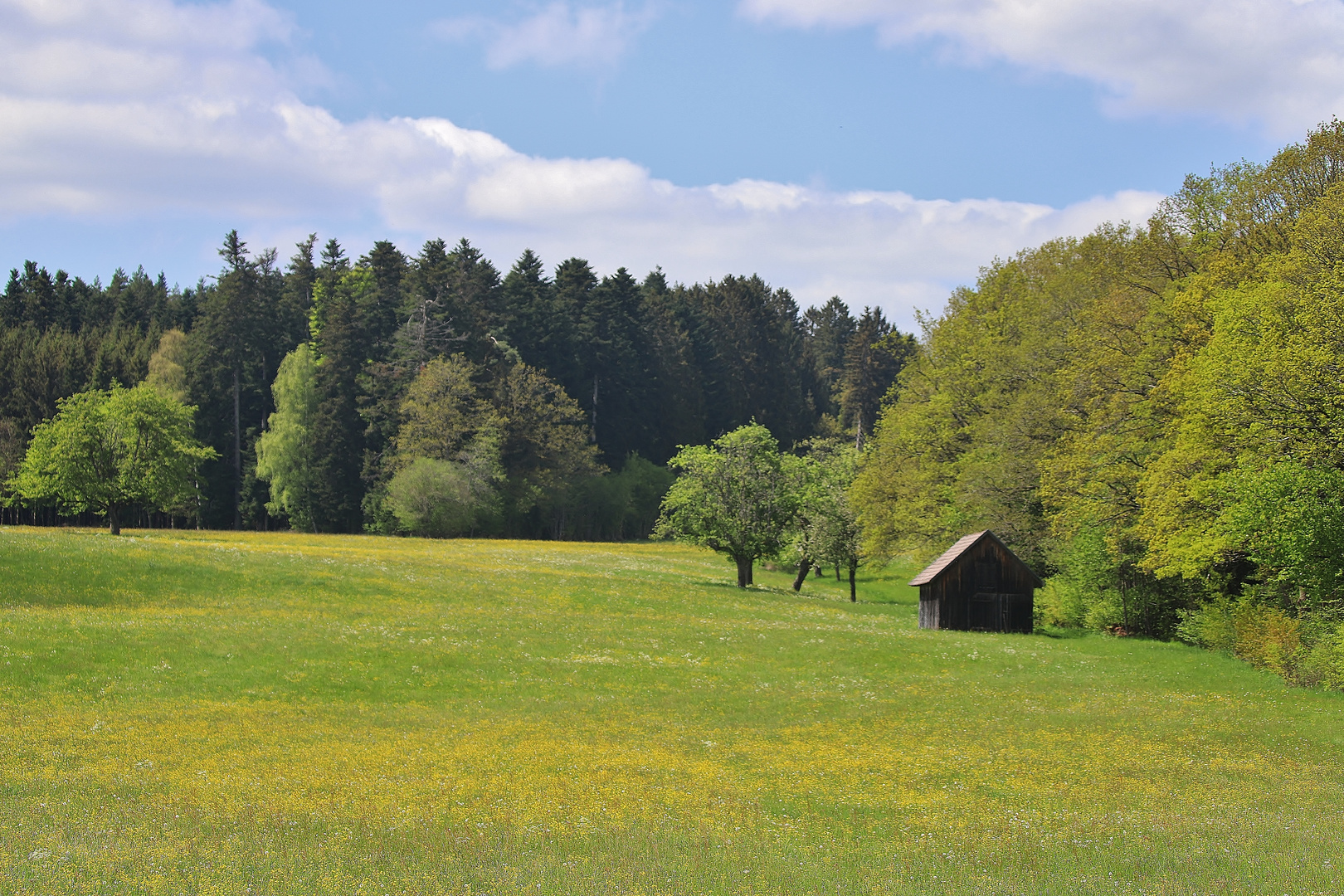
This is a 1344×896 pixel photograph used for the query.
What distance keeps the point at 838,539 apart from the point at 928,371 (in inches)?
527

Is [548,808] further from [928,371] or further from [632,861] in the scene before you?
[928,371]

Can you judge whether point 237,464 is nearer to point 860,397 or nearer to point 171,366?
point 171,366

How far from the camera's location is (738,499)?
5925 centimetres

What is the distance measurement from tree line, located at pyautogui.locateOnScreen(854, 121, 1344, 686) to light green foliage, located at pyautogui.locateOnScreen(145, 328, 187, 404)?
266 feet

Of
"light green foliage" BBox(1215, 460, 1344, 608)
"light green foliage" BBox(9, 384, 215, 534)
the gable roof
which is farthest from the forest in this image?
"light green foliage" BBox(9, 384, 215, 534)

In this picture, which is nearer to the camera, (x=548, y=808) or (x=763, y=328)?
(x=548, y=808)

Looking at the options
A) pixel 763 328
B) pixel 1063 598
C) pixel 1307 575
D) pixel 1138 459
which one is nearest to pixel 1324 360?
pixel 1307 575

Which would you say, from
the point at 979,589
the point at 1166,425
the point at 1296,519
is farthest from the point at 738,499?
the point at 1296,519

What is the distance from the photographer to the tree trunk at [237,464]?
111938 mm

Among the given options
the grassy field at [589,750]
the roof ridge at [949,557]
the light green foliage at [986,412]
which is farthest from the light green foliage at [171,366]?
the roof ridge at [949,557]

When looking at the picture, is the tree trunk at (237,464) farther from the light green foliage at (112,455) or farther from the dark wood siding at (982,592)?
the dark wood siding at (982,592)

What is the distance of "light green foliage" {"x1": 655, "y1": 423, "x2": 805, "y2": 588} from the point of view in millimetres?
58312

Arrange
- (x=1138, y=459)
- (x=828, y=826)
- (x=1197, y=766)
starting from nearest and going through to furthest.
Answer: (x=828, y=826) → (x=1197, y=766) → (x=1138, y=459)

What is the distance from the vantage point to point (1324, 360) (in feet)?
101
